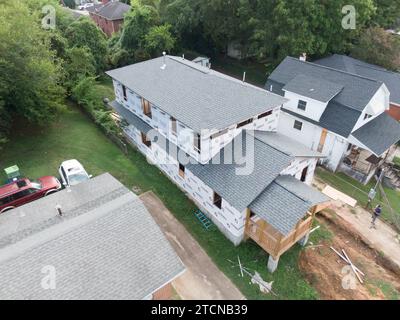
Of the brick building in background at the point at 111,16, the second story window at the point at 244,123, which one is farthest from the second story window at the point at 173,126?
the brick building in background at the point at 111,16

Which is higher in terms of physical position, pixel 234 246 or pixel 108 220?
pixel 108 220

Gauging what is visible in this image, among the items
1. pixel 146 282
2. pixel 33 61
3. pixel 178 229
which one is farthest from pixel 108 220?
pixel 33 61

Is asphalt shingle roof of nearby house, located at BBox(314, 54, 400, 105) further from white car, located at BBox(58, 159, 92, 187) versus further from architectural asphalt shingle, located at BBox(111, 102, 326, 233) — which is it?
white car, located at BBox(58, 159, 92, 187)

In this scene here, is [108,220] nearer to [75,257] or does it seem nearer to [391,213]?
[75,257]

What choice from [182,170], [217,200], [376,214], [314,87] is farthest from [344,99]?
[182,170]

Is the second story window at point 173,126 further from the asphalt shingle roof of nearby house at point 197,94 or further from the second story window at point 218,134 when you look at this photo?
the second story window at point 218,134

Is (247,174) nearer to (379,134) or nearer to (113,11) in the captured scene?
(379,134)

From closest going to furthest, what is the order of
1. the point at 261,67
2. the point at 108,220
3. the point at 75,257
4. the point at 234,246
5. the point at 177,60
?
the point at 75,257
the point at 108,220
the point at 234,246
the point at 177,60
the point at 261,67
